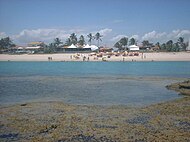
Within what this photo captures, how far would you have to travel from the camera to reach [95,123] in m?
14.4

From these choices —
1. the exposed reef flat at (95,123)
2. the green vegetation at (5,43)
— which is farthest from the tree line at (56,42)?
the exposed reef flat at (95,123)

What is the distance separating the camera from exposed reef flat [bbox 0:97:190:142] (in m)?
12.1

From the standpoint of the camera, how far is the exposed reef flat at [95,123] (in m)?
12.1

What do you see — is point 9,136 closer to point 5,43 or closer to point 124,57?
point 124,57

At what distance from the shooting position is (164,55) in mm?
106188

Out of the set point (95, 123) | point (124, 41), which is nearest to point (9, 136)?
point (95, 123)

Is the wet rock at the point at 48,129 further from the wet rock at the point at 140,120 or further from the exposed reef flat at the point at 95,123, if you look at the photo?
the wet rock at the point at 140,120

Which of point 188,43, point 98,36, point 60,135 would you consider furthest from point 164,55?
point 60,135

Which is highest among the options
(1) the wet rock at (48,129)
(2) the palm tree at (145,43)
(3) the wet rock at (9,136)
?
(2) the palm tree at (145,43)

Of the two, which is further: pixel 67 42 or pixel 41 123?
pixel 67 42

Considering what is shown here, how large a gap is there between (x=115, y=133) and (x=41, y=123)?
4.09 m

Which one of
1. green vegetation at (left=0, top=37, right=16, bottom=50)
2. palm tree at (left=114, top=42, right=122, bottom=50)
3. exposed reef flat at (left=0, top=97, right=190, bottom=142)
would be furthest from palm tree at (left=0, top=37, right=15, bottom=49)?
exposed reef flat at (left=0, top=97, right=190, bottom=142)

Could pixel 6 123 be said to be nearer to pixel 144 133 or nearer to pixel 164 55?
pixel 144 133

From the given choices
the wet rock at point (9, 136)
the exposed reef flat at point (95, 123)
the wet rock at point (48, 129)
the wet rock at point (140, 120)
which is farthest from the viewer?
the wet rock at point (140, 120)
